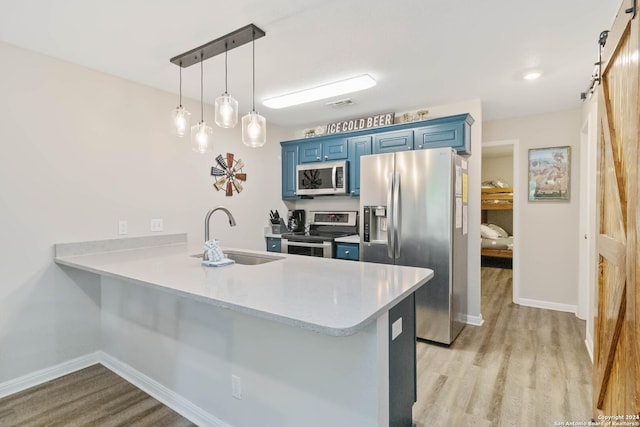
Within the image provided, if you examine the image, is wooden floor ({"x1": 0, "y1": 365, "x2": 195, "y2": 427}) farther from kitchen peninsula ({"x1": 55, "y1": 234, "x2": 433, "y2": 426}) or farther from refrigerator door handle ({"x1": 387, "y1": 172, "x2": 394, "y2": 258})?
refrigerator door handle ({"x1": 387, "y1": 172, "x2": 394, "y2": 258})

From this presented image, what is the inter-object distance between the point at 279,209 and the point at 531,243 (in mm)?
3286

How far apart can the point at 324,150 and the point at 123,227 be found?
2.42 metres

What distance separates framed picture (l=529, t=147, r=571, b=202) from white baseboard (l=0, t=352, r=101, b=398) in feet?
16.1

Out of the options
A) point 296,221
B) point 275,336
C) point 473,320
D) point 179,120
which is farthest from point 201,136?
point 473,320

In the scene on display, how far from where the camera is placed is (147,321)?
7.25ft

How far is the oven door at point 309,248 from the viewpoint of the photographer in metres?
3.70

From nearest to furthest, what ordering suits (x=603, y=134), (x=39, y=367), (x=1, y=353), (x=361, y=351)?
(x=361, y=351), (x=603, y=134), (x=1, y=353), (x=39, y=367)

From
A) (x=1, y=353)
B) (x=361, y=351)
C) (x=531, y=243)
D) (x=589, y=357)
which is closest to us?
(x=361, y=351)

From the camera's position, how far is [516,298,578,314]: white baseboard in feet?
12.4

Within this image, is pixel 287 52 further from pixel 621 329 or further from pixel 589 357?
pixel 589 357

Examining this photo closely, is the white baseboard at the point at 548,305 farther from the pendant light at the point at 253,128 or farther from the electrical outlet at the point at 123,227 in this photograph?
the electrical outlet at the point at 123,227

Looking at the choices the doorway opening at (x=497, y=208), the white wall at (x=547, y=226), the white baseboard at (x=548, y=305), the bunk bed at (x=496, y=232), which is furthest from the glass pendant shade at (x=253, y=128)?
the bunk bed at (x=496, y=232)

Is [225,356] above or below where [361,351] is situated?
below

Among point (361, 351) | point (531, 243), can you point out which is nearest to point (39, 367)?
point (361, 351)
